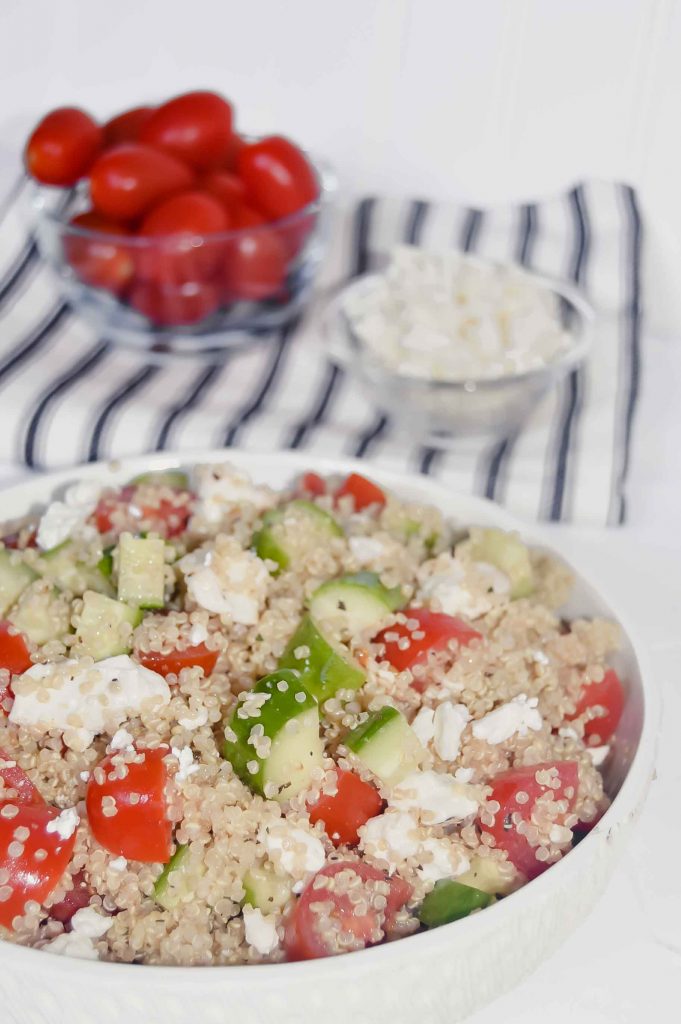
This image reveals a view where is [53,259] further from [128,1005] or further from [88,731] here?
[128,1005]

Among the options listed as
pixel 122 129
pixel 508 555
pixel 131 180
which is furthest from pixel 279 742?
pixel 122 129

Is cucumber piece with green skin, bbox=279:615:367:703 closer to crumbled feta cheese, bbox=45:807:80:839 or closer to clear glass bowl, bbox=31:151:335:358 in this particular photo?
crumbled feta cheese, bbox=45:807:80:839

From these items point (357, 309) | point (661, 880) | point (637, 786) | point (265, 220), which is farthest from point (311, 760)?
point (265, 220)

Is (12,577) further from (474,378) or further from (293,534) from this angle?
(474,378)

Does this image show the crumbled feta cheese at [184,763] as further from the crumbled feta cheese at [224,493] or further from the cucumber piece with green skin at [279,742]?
the crumbled feta cheese at [224,493]

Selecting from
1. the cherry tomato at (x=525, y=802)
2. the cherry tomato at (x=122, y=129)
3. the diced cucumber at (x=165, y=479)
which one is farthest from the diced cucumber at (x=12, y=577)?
the cherry tomato at (x=122, y=129)
